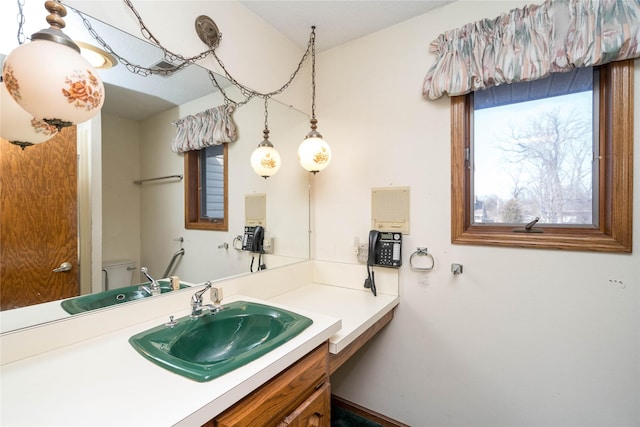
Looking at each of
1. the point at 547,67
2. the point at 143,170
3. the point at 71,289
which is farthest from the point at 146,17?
the point at 547,67

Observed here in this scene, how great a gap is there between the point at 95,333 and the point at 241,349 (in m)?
0.50

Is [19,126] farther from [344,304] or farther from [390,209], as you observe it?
[390,209]

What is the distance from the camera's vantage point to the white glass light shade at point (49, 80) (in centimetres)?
66

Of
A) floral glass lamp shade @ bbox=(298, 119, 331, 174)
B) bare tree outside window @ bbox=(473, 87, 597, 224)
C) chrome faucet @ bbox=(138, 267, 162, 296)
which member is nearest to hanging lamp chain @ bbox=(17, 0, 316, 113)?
floral glass lamp shade @ bbox=(298, 119, 331, 174)

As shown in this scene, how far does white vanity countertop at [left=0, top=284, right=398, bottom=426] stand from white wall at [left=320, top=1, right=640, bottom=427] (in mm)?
872

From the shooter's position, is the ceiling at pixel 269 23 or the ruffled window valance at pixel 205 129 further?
the ruffled window valance at pixel 205 129

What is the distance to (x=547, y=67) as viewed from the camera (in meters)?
1.21

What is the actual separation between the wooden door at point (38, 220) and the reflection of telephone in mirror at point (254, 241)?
774 mm

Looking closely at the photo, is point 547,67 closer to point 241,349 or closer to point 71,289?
point 241,349

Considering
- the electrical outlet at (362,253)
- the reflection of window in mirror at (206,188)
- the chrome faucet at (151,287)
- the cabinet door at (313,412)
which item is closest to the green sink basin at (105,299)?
the chrome faucet at (151,287)

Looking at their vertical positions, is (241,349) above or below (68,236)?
below

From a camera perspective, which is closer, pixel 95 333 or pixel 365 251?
pixel 95 333

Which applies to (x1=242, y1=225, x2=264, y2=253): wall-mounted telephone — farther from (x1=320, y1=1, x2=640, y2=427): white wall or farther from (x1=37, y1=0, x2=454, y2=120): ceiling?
(x1=37, y1=0, x2=454, y2=120): ceiling

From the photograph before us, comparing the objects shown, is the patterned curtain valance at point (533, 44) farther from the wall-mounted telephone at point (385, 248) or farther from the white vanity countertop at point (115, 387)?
the white vanity countertop at point (115, 387)
